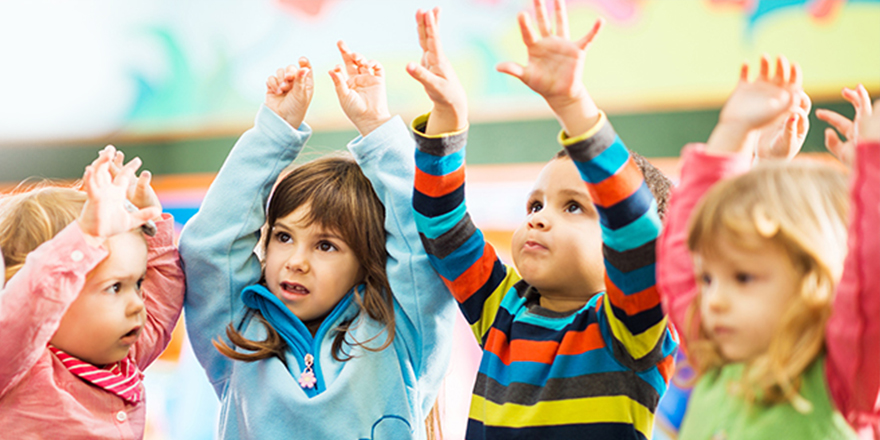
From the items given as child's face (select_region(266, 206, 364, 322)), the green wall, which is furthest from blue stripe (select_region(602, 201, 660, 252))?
the green wall

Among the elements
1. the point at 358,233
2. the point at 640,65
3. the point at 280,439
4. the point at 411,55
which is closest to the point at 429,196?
the point at 358,233

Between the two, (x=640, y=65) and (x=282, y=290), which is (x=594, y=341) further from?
(x=640, y=65)

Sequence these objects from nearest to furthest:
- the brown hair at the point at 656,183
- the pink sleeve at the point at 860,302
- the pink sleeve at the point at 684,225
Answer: the pink sleeve at the point at 860,302 → the pink sleeve at the point at 684,225 → the brown hair at the point at 656,183

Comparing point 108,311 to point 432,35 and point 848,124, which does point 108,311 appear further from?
point 848,124

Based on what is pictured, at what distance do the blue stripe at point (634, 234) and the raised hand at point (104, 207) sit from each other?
1.87 feet

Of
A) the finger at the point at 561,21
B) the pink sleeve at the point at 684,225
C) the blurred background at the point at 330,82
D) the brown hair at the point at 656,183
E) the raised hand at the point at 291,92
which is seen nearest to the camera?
the pink sleeve at the point at 684,225

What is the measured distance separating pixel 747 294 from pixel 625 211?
0.19 metres

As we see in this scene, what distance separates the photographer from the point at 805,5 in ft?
7.29

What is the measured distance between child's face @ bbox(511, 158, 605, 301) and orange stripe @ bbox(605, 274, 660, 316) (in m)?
0.10

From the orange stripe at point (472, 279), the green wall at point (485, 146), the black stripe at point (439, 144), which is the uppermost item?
the black stripe at point (439, 144)

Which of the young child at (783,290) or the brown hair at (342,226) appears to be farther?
the brown hair at (342,226)

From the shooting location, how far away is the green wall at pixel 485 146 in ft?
7.74

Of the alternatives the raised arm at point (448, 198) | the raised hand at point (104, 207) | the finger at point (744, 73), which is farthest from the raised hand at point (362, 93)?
the finger at point (744, 73)

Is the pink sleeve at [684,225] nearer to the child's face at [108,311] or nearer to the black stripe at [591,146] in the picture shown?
the black stripe at [591,146]
